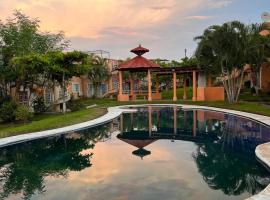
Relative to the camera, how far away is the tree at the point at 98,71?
→ 132 ft

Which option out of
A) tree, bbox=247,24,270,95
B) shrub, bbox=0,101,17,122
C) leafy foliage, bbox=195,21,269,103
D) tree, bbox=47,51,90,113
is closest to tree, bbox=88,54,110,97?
tree, bbox=47,51,90,113

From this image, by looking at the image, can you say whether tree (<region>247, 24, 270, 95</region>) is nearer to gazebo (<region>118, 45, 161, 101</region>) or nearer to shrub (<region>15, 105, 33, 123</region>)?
gazebo (<region>118, 45, 161, 101</region>)

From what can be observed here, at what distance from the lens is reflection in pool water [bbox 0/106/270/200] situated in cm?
938

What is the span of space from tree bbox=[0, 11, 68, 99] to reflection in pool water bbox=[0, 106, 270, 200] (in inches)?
397

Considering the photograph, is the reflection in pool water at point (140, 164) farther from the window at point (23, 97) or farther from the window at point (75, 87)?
the window at point (75, 87)

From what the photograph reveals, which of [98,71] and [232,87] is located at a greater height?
[98,71]

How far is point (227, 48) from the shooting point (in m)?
29.1

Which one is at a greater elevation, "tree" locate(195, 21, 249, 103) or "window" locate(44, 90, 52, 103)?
"tree" locate(195, 21, 249, 103)

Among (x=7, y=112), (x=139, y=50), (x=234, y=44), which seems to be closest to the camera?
(x=7, y=112)

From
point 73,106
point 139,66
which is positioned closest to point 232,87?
point 139,66

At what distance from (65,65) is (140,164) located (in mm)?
16683

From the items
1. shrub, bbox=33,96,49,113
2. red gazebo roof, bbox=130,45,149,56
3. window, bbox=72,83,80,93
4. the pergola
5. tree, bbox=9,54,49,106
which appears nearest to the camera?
tree, bbox=9,54,49,106

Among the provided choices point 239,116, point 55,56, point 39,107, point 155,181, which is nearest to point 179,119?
point 239,116

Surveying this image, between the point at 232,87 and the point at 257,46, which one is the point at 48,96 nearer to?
the point at 232,87
